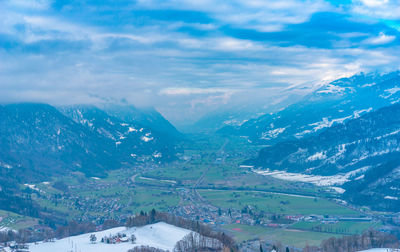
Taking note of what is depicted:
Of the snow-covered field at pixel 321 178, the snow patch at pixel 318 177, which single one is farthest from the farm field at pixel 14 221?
the snow patch at pixel 318 177

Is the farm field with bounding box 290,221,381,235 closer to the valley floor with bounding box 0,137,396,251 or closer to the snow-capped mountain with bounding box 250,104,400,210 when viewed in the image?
the valley floor with bounding box 0,137,396,251

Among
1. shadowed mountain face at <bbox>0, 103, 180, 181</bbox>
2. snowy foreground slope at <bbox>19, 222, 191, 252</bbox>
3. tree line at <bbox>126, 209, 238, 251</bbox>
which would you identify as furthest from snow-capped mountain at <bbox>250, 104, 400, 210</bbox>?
shadowed mountain face at <bbox>0, 103, 180, 181</bbox>

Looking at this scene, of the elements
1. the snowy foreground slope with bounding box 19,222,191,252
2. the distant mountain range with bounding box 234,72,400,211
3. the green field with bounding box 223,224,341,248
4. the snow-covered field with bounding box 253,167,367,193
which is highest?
the distant mountain range with bounding box 234,72,400,211

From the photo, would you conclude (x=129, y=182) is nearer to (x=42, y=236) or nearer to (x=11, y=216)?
(x=11, y=216)

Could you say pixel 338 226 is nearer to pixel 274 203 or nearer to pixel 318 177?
pixel 274 203

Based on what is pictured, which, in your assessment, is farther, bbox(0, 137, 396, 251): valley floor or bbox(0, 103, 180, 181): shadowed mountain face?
bbox(0, 103, 180, 181): shadowed mountain face

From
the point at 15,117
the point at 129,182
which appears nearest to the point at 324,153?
the point at 129,182

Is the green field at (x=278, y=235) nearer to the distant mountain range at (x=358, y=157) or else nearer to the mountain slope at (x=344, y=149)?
the distant mountain range at (x=358, y=157)
